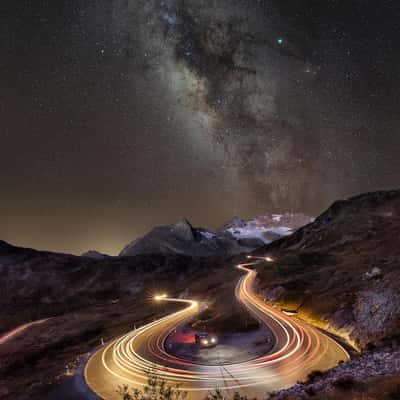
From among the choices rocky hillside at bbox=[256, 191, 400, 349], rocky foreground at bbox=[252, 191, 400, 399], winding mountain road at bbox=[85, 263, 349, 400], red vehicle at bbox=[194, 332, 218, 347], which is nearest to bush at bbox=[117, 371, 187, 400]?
winding mountain road at bbox=[85, 263, 349, 400]

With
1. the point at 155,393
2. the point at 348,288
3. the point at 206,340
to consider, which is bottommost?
the point at 155,393

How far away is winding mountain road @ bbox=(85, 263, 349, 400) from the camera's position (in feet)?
75.8

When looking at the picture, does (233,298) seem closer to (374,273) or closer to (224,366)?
(374,273)

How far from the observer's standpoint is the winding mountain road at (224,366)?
2309 centimetres

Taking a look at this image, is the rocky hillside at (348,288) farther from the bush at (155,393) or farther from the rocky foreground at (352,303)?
the bush at (155,393)

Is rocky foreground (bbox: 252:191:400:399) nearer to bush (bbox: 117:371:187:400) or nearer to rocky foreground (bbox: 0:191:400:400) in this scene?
rocky foreground (bbox: 0:191:400:400)

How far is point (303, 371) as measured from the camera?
24.6 metres

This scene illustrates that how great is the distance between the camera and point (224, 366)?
89.9 feet

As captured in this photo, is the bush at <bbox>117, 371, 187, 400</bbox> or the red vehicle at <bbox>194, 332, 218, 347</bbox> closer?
the bush at <bbox>117, 371, 187, 400</bbox>

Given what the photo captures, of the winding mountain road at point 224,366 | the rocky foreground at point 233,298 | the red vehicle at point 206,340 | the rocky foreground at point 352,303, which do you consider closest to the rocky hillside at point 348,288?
the rocky foreground at point 352,303

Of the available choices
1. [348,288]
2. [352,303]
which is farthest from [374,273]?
[352,303]

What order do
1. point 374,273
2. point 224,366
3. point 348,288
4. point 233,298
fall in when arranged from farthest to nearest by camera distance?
point 233,298 < point 374,273 < point 348,288 < point 224,366

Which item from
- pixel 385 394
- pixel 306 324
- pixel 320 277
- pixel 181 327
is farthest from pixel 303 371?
pixel 320 277

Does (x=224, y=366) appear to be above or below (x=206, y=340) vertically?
below
